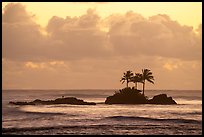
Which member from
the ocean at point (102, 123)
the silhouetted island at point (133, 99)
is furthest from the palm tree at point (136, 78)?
the ocean at point (102, 123)

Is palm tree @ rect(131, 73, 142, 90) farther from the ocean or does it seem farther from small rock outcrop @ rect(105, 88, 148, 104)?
the ocean

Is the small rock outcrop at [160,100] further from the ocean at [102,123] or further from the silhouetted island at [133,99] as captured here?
the ocean at [102,123]

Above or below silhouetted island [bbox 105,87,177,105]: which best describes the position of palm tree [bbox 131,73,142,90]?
above

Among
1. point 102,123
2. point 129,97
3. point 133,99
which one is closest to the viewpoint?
point 102,123

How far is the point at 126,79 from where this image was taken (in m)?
97.2

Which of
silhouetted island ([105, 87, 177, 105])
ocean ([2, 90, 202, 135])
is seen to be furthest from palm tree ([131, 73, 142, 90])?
ocean ([2, 90, 202, 135])

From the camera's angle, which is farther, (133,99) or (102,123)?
(133,99)

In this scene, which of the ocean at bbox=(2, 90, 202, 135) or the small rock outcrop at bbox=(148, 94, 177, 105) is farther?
the small rock outcrop at bbox=(148, 94, 177, 105)

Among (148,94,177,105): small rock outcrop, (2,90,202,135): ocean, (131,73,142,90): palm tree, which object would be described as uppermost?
(131,73,142,90): palm tree

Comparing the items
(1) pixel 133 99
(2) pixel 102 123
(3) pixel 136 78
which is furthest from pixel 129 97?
(2) pixel 102 123

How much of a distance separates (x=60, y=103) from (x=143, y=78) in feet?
67.9

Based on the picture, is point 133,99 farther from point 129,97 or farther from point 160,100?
point 160,100

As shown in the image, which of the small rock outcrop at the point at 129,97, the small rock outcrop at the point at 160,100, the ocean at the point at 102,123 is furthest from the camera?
the small rock outcrop at the point at 160,100

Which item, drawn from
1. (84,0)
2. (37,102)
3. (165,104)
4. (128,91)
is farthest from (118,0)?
(37,102)
